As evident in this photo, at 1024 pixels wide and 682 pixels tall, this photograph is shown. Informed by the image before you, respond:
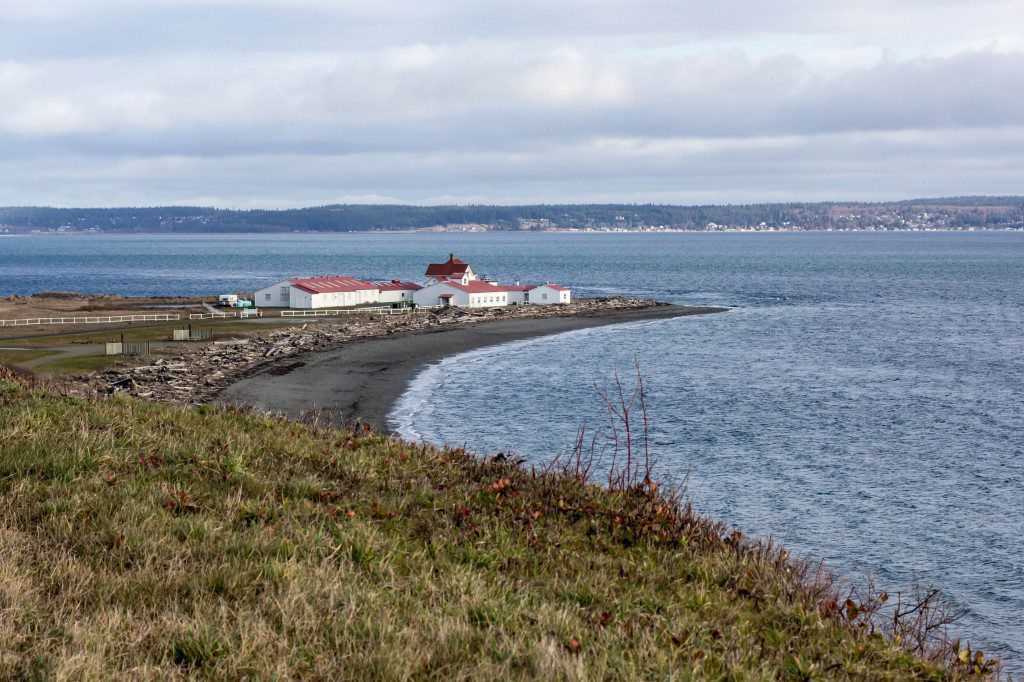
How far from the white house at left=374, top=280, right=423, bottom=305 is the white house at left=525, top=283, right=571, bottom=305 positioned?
43.5 ft

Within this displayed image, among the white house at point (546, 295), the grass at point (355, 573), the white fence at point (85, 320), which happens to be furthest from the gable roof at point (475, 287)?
the grass at point (355, 573)

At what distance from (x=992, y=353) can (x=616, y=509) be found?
61081 millimetres

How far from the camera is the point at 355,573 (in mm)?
8422

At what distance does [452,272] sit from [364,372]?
49.3 metres

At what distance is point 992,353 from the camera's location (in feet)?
205

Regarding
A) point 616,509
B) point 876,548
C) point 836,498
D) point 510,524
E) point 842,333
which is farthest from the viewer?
point 842,333

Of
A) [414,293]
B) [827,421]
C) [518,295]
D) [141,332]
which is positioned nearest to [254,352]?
[141,332]

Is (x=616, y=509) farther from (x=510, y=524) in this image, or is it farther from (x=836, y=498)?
(x=836, y=498)

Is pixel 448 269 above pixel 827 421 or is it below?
above

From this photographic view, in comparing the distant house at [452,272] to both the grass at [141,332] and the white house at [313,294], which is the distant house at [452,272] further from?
the grass at [141,332]

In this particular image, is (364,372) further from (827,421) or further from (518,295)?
(518,295)

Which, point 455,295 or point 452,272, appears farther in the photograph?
point 452,272

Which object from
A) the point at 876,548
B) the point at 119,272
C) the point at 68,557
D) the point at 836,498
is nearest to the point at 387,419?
the point at 836,498

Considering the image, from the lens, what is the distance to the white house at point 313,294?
293 ft
